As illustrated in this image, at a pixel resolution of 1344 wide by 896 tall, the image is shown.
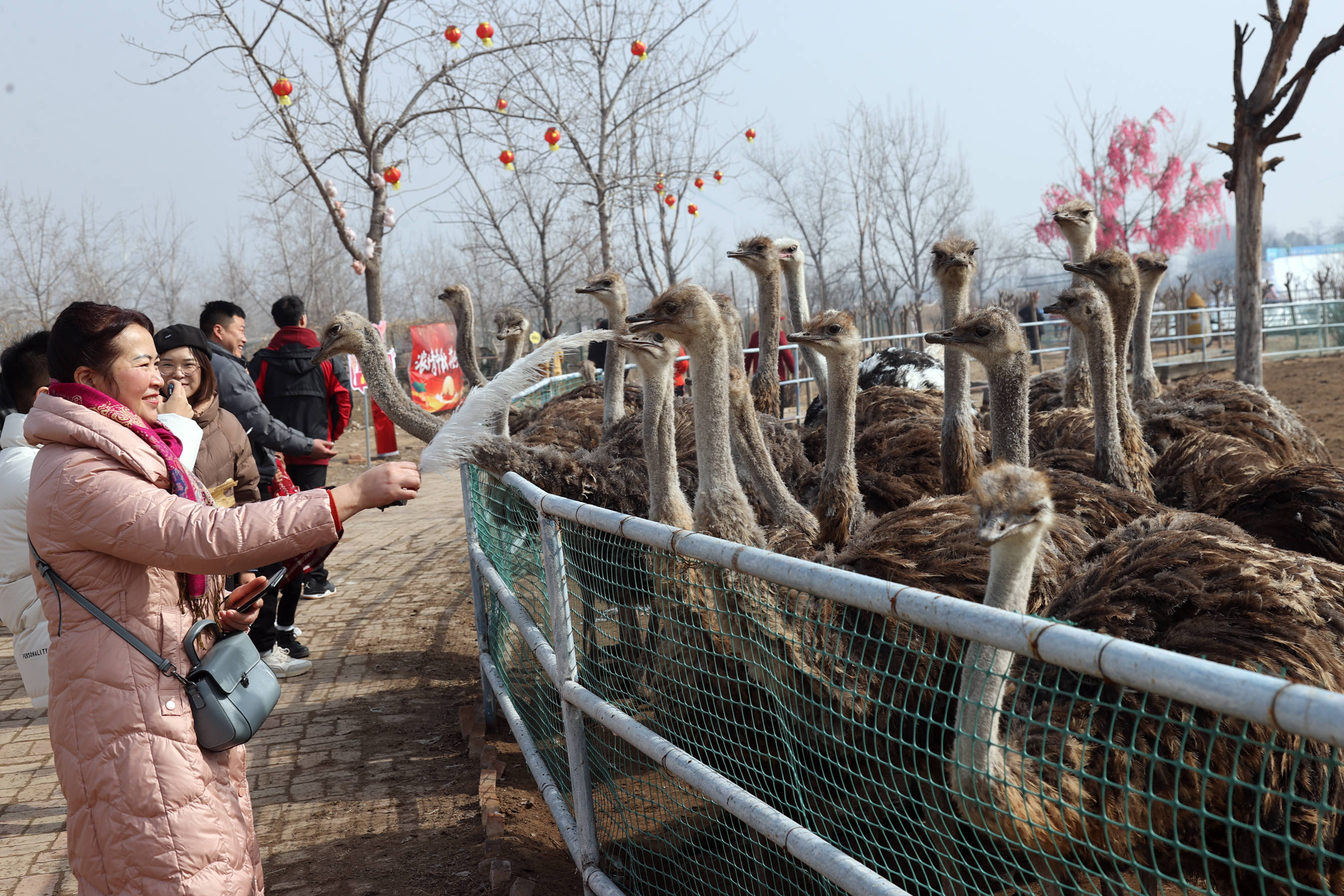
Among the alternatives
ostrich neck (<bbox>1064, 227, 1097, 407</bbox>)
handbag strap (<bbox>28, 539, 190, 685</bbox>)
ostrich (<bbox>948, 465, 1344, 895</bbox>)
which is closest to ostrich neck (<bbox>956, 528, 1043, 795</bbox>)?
ostrich (<bbox>948, 465, 1344, 895</bbox>)

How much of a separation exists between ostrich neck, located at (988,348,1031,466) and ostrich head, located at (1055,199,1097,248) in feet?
7.88

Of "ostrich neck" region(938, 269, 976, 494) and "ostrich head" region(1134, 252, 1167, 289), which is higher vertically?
"ostrich head" region(1134, 252, 1167, 289)

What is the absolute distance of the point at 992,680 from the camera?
7.32 feet

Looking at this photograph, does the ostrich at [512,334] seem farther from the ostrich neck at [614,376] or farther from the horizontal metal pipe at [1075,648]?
the horizontal metal pipe at [1075,648]

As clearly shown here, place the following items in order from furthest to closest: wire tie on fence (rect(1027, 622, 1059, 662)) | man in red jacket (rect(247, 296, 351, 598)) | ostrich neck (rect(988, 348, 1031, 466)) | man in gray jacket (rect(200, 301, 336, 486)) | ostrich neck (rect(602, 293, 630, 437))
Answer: ostrich neck (rect(602, 293, 630, 437)), man in red jacket (rect(247, 296, 351, 598)), man in gray jacket (rect(200, 301, 336, 486)), ostrich neck (rect(988, 348, 1031, 466)), wire tie on fence (rect(1027, 622, 1059, 662))

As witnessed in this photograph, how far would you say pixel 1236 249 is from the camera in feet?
28.3

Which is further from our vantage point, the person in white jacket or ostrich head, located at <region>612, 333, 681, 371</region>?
ostrich head, located at <region>612, 333, 681, 371</region>

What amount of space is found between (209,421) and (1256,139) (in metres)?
7.33

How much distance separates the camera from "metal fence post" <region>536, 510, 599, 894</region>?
105 inches

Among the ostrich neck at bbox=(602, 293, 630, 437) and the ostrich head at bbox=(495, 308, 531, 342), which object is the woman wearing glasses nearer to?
the ostrich neck at bbox=(602, 293, 630, 437)

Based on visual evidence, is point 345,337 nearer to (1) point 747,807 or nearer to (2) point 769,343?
(2) point 769,343

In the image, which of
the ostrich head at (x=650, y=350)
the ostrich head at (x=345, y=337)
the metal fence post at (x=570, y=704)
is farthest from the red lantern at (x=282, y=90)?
the metal fence post at (x=570, y=704)

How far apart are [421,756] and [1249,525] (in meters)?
3.30

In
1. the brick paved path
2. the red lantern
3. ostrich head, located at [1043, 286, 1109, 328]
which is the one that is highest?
the red lantern
